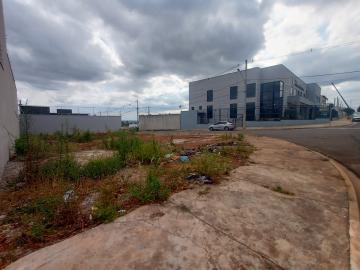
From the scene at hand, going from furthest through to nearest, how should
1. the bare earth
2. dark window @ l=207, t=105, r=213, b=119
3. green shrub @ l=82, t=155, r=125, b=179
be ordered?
dark window @ l=207, t=105, r=213, b=119, green shrub @ l=82, t=155, r=125, b=179, the bare earth

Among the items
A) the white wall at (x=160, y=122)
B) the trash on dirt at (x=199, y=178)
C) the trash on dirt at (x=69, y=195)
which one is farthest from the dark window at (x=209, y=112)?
the trash on dirt at (x=69, y=195)

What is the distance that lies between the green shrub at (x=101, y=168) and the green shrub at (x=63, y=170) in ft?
0.62

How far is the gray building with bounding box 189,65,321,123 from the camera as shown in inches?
1296

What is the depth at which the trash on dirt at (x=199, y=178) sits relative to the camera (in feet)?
13.7

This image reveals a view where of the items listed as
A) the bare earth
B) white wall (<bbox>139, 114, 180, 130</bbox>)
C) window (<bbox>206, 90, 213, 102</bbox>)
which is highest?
window (<bbox>206, 90, 213, 102</bbox>)

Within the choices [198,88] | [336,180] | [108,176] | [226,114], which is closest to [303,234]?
[336,180]

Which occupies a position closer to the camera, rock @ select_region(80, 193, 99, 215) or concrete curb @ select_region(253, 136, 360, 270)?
concrete curb @ select_region(253, 136, 360, 270)

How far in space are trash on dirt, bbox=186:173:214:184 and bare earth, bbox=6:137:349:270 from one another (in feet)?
1.39

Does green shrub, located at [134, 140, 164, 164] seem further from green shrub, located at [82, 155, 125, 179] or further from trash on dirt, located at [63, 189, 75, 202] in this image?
trash on dirt, located at [63, 189, 75, 202]

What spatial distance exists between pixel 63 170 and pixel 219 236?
12.7 ft

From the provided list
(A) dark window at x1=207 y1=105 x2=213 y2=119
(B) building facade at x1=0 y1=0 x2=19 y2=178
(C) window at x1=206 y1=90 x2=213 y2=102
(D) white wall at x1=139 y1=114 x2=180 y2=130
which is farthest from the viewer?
(C) window at x1=206 y1=90 x2=213 y2=102

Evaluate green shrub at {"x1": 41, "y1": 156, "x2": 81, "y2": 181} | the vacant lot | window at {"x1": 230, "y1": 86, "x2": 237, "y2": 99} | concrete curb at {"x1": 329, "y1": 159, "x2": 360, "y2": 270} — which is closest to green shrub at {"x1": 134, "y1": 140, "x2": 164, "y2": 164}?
the vacant lot

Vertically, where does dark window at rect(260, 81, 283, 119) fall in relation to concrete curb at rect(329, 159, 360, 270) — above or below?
above

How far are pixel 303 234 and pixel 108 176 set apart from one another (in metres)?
3.86
